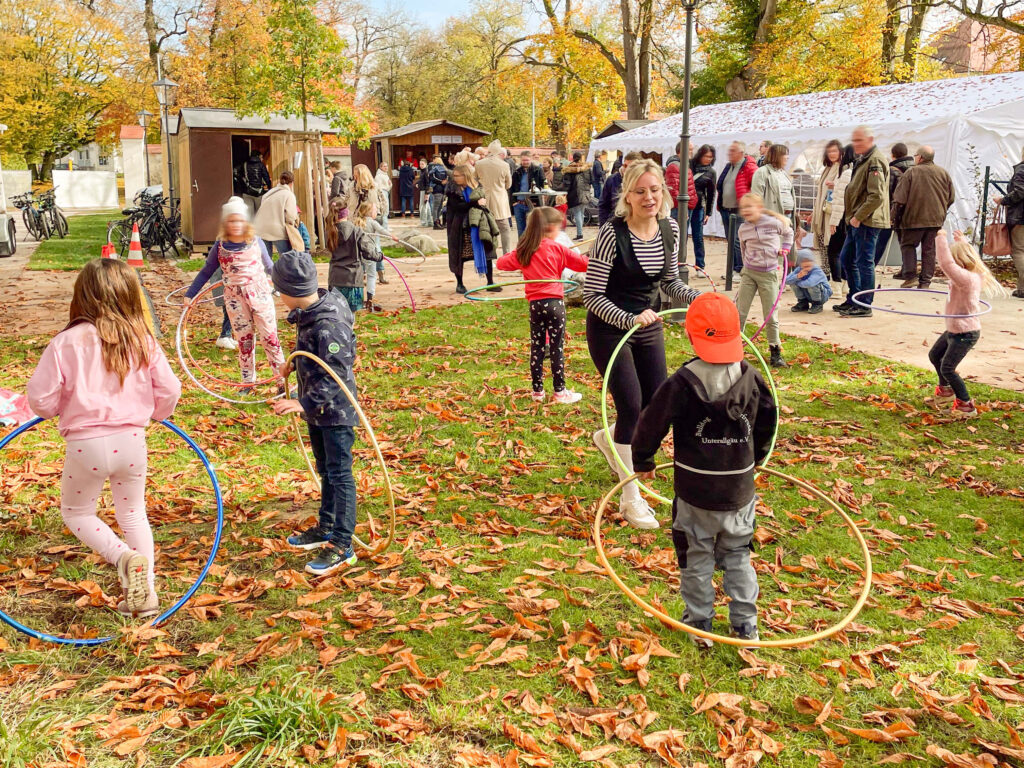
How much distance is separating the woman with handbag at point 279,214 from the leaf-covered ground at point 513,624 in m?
6.10

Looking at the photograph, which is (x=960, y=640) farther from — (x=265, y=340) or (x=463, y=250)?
(x=463, y=250)

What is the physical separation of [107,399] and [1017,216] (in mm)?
13446

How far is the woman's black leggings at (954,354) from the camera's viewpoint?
7574 millimetres

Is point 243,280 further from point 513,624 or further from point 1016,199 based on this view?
point 1016,199

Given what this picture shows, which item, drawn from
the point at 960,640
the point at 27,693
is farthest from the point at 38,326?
the point at 960,640

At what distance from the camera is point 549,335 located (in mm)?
8219

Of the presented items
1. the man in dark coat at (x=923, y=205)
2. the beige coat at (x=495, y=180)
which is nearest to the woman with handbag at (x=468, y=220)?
the beige coat at (x=495, y=180)

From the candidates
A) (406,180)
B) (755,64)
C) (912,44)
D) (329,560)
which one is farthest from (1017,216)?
(912,44)

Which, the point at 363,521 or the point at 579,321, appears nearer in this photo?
the point at 363,521

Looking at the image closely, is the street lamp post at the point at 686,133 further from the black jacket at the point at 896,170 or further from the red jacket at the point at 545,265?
the black jacket at the point at 896,170

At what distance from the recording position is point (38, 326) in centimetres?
1219

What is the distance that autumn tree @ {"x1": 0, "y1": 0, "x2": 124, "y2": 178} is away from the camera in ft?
157

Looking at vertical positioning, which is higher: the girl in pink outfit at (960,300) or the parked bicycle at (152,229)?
the parked bicycle at (152,229)

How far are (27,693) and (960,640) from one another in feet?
14.3
